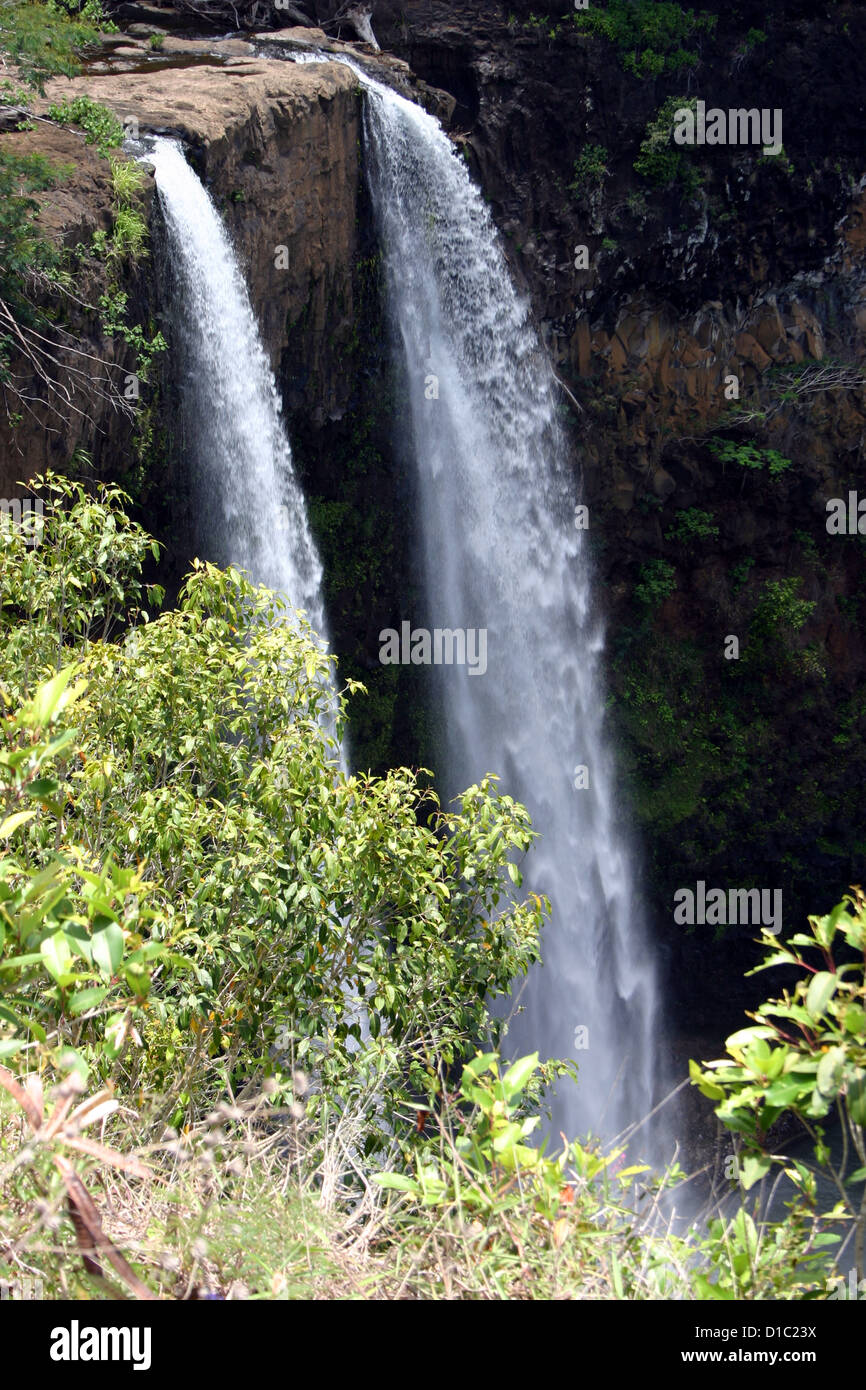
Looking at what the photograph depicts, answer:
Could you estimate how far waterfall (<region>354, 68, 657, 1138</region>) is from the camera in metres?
13.1

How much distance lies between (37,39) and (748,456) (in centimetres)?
1136

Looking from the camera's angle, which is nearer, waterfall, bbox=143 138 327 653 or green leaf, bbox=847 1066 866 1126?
green leaf, bbox=847 1066 866 1126

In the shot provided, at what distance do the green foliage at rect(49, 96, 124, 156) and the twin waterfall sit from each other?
4.14 meters

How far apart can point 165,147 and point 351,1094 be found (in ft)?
25.6

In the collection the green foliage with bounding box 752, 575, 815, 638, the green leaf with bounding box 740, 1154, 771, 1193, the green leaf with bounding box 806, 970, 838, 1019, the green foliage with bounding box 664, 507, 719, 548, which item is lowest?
the green leaf with bounding box 740, 1154, 771, 1193

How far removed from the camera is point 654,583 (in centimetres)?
1619

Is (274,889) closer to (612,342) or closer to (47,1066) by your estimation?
(47,1066)

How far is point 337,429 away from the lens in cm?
1283

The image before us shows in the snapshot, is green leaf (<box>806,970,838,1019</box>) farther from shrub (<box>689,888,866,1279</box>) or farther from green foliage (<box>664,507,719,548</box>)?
Result: green foliage (<box>664,507,719,548</box>)

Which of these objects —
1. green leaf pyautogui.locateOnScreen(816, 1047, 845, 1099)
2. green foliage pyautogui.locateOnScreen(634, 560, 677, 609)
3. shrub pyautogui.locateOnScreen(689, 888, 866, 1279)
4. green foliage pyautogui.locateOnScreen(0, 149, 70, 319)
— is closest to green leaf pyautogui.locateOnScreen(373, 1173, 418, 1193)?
shrub pyautogui.locateOnScreen(689, 888, 866, 1279)

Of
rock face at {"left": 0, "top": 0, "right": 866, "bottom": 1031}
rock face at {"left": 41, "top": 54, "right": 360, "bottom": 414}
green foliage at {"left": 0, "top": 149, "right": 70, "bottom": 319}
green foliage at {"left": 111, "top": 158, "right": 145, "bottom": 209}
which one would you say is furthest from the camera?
rock face at {"left": 0, "top": 0, "right": 866, "bottom": 1031}

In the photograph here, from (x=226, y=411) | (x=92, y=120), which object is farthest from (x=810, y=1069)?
(x=92, y=120)

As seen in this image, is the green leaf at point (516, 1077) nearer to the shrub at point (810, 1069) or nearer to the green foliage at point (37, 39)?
the shrub at point (810, 1069)
